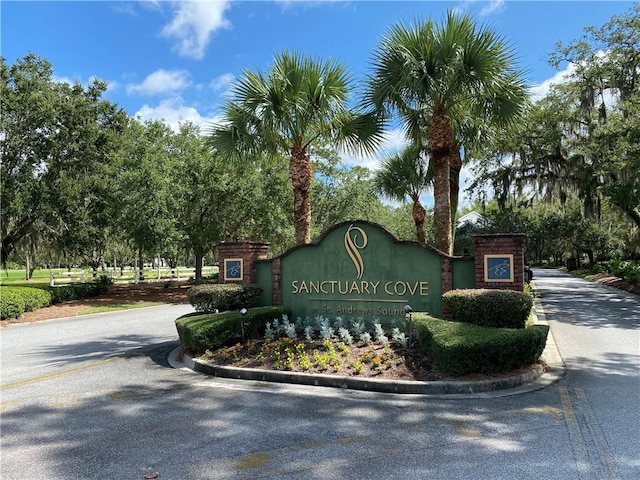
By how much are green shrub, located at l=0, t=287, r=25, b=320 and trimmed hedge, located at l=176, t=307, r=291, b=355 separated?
946 cm

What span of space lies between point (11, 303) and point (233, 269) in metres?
9.30

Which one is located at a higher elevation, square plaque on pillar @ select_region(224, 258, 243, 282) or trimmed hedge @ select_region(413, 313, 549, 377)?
square plaque on pillar @ select_region(224, 258, 243, 282)

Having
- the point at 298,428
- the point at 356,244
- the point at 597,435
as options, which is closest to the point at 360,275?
the point at 356,244

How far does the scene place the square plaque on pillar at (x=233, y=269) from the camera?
33.9 feet

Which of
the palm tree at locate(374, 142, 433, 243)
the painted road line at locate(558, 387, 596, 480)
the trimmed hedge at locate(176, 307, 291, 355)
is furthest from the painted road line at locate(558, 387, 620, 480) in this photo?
the palm tree at locate(374, 142, 433, 243)

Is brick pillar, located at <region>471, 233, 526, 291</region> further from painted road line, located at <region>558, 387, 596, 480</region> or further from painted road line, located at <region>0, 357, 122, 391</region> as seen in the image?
painted road line, located at <region>0, 357, 122, 391</region>

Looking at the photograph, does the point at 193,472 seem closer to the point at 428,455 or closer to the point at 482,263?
the point at 428,455

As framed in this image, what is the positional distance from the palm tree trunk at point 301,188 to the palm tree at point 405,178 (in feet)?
21.3

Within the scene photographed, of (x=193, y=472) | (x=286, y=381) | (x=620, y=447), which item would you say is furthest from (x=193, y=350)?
(x=620, y=447)

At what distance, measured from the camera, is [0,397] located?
6137 mm

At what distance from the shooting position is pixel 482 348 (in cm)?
611

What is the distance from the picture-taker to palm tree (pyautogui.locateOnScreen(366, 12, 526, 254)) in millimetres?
8859

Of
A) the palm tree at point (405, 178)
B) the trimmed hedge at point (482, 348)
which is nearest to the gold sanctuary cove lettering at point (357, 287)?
the trimmed hedge at point (482, 348)

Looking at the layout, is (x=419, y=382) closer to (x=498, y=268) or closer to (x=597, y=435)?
(x=597, y=435)
